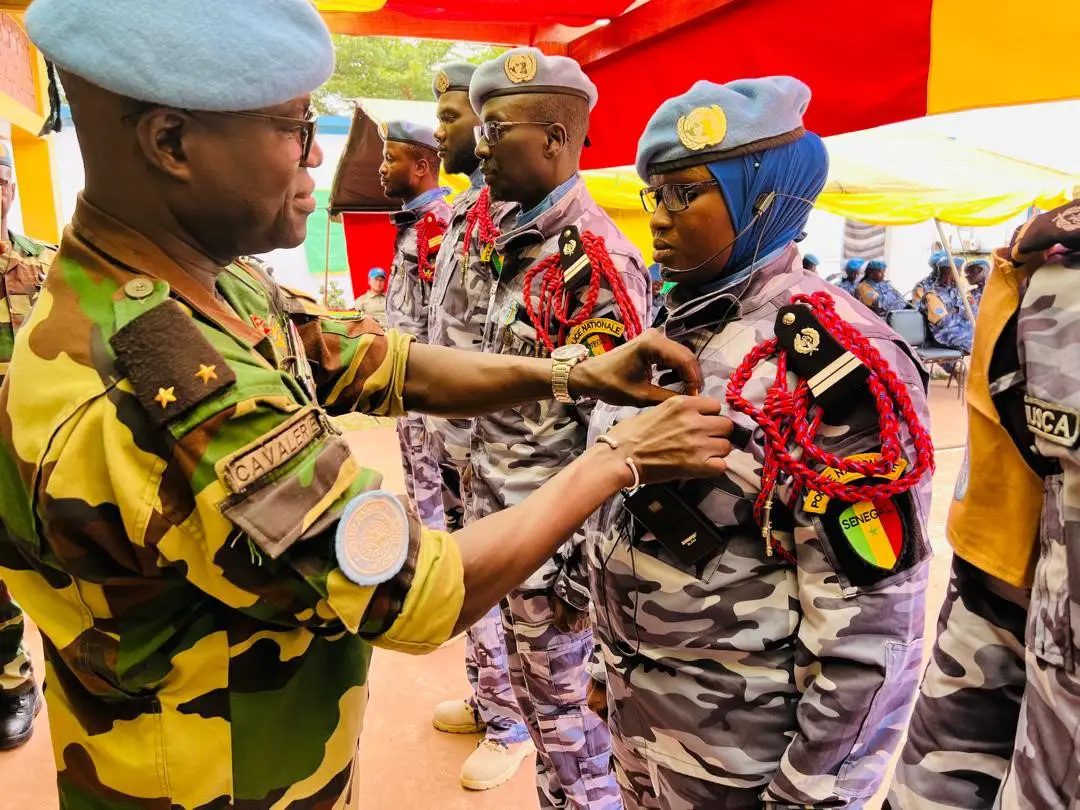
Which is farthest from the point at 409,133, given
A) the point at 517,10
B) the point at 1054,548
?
the point at 1054,548

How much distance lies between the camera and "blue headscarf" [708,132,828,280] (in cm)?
136

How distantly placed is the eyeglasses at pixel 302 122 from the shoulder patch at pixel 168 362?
0.25 meters

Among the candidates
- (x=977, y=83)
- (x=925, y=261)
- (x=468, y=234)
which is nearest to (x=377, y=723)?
(x=468, y=234)

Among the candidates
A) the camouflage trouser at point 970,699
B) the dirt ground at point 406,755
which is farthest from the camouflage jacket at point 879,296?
the camouflage trouser at point 970,699

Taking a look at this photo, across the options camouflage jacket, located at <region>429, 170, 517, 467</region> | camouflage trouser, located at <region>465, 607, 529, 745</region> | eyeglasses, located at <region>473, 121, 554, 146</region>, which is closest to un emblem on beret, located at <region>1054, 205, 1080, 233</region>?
eyeglasses, located at <region>473, 121, 554, 146</region>

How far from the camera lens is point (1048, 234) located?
714 mm

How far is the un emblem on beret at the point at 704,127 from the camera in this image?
4.36 ft

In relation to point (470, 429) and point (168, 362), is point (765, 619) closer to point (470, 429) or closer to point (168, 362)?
point (168, 362)

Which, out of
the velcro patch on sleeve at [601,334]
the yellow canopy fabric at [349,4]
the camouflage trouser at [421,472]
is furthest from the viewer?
the camouflage trouser at [421,472]

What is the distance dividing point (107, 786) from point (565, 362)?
3.55ft

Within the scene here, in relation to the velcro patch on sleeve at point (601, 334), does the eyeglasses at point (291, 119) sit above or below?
above

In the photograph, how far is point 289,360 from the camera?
1.28 meters

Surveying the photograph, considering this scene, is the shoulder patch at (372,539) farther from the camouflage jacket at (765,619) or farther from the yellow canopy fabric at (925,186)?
the yellow canopy fabric at (925,186)

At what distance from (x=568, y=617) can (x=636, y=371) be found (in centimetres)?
85
